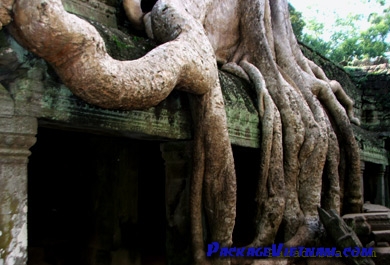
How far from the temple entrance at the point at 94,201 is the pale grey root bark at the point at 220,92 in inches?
46.1

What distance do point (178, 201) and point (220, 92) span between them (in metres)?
0.96

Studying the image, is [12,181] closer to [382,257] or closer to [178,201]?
[178,201]

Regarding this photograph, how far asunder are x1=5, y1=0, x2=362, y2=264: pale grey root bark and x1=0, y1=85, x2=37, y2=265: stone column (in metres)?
0.32

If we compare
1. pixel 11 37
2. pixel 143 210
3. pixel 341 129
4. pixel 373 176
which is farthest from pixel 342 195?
pixel 11 37

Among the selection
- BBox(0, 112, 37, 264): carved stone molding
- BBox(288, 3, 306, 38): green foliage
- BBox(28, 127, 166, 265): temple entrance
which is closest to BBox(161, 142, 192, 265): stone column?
BBox(28, 127, 166, 265): temple entrance

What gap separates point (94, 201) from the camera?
4324mm

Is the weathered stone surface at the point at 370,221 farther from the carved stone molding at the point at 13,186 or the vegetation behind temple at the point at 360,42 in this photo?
the vegetation behind temple at the point at 360,42

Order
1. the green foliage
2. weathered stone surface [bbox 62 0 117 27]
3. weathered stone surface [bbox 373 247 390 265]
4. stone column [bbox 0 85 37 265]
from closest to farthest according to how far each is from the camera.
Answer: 1. stone column [bbox 0 85 37 265]
2. weathered stone surface [bbox 62 0 117 27]
3. weathered stone surface [bbox 373 247 390 265]
4. the green foliage

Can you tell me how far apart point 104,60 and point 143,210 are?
10.3 ft

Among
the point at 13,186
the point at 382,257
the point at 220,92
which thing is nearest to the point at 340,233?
the point at 382,257

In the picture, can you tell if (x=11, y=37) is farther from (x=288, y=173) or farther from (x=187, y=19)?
(x=288, y=173)

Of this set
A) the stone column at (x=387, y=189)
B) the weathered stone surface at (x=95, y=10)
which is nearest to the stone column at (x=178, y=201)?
the weathered stone surface at (x=95, y=10)

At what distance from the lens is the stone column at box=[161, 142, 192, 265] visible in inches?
137

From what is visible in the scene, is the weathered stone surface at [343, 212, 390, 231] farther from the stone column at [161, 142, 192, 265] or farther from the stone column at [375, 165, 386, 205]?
the stone column at [375, 165, 386, 205]
